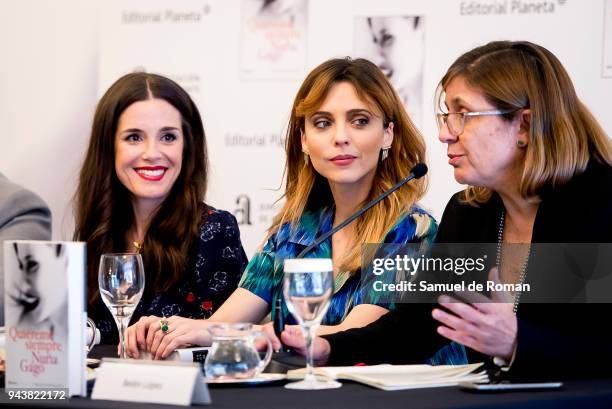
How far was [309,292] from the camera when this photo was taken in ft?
4.91

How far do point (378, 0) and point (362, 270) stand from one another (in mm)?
1437

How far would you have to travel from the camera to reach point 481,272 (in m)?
2.21

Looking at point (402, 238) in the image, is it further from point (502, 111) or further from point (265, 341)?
point (265, 341)

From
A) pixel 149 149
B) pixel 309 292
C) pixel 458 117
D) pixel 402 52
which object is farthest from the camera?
pixel 402 52

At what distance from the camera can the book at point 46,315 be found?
4.63ft

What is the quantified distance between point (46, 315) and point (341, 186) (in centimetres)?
128

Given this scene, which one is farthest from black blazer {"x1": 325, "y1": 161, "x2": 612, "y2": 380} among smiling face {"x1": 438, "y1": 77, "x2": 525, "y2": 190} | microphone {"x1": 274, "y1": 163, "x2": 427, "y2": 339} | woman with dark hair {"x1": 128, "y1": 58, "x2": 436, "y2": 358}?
woman with dark hair {"x1": 128, "y1": 58, "x2": 436, "y2": 358}

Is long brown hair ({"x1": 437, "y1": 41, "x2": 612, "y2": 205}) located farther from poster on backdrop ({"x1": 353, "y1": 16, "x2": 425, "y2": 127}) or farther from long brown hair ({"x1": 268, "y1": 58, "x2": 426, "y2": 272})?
poster on backdrop ({"x1": 353, "y1": 16, "x2": 425, "y2": 127})

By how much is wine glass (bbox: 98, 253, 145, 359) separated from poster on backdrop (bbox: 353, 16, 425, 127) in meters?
1.81

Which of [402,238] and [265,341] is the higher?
[402,238]

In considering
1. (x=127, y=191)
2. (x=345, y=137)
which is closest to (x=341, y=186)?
(x=345, y=137)

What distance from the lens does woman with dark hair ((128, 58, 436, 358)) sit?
2500 millimetres

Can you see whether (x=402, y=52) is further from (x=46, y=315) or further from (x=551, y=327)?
(x=46, y=315)

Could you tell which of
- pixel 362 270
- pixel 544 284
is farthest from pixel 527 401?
pixel 362 270
